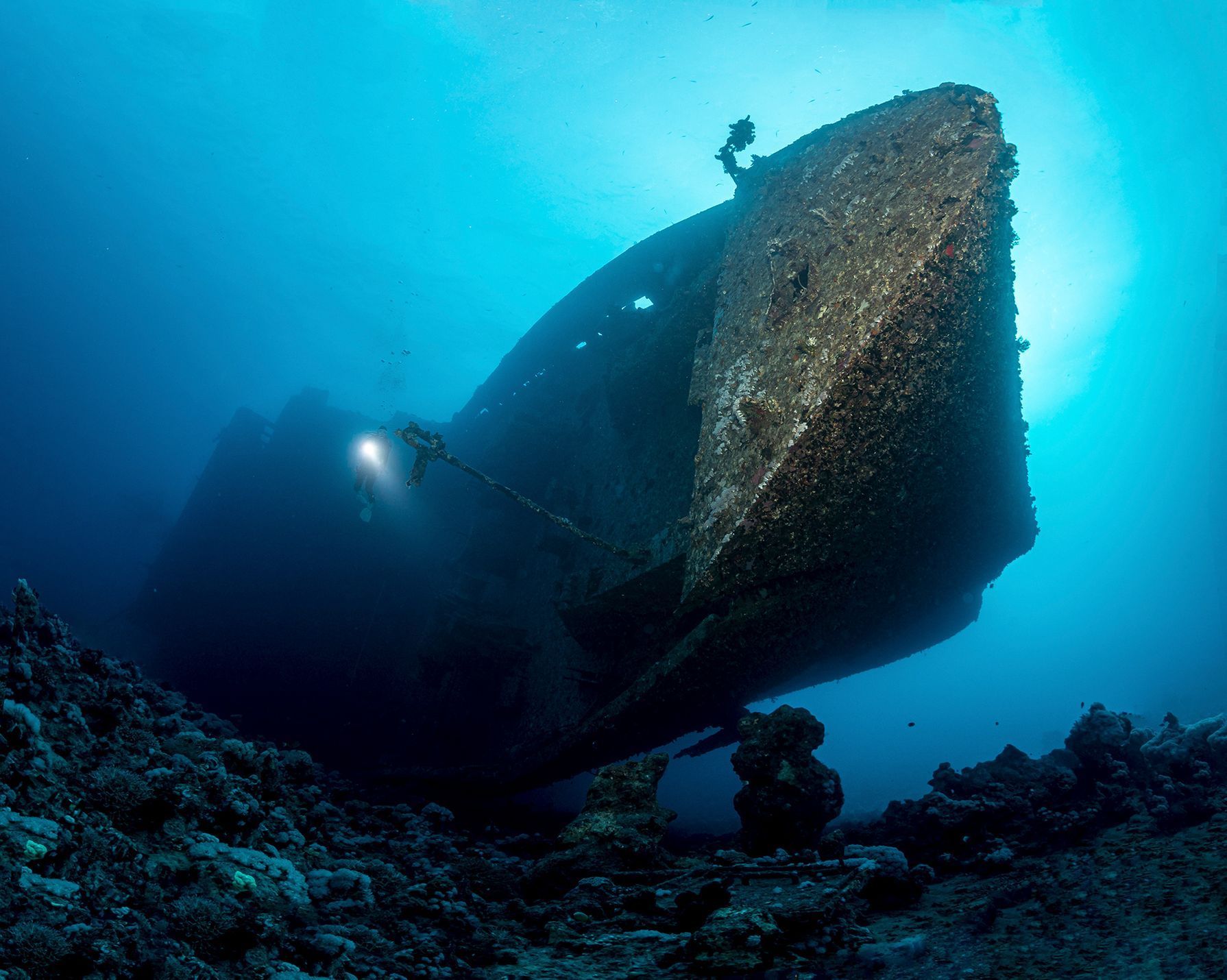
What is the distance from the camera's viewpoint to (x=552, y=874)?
3520mm

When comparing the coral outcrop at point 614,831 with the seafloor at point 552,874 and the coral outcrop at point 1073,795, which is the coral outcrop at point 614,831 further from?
the coral outcrop at point 1073,795

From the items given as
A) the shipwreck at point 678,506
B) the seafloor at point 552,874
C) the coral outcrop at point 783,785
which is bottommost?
the seafloor at point 552,874

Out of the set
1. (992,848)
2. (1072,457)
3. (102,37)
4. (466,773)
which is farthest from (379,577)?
(1072,457)

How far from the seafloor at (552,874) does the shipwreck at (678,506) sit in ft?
5.12

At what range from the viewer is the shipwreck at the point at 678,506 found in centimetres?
356

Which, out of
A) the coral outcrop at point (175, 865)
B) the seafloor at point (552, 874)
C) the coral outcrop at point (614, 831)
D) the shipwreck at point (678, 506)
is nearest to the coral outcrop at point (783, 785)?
the seafloor at point (552, 874)

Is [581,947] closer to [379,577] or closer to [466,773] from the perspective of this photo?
[466,773]

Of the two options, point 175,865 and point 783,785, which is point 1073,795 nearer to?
point 783,785

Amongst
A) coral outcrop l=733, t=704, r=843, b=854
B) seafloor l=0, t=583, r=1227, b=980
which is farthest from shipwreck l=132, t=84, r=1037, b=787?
seafloor l=0, t=583, r=1227, b=980

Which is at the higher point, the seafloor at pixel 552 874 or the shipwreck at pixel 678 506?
the shipwreck at pixel 678 506

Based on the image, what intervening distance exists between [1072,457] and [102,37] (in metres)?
119

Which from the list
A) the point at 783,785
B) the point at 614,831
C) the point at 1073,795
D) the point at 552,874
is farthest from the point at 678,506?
the point at 1073,795

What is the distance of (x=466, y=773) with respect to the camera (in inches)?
254

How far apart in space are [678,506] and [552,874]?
329 centimetres
